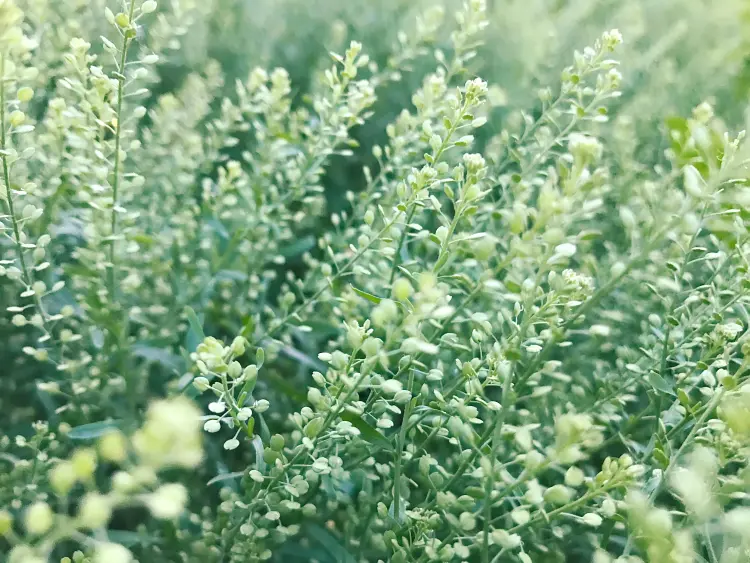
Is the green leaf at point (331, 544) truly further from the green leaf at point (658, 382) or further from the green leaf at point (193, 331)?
the green leaf at point (658, 382)

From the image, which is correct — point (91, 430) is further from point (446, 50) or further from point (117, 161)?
point (446, 50)

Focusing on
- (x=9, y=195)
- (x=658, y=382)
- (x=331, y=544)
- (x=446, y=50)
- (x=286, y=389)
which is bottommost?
(x=331, y=544)

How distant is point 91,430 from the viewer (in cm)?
92

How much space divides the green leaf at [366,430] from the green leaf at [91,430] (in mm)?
373

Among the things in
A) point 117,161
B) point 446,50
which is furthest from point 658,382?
Result: point 446,50

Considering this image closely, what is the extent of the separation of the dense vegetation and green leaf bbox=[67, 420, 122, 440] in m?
0.02

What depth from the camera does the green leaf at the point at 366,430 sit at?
2.53 feet

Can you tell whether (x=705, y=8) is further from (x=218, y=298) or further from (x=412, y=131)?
(x=218, y=298)

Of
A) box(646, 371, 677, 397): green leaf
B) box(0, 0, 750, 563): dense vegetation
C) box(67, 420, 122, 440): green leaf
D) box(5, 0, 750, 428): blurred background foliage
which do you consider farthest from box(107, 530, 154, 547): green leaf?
box(5, 0, 750, 428): blurred background foliage

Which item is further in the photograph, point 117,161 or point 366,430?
point 117,161

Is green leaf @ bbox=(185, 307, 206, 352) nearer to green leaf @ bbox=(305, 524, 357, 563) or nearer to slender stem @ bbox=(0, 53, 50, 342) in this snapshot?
slender stem @ bbox=(0, 53, 50, 342)

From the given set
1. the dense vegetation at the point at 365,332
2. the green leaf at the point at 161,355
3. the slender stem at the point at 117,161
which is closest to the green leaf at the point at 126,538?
the dense vegetation at the point at 365,332

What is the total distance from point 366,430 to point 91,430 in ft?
1.35

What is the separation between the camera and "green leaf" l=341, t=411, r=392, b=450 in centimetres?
77
